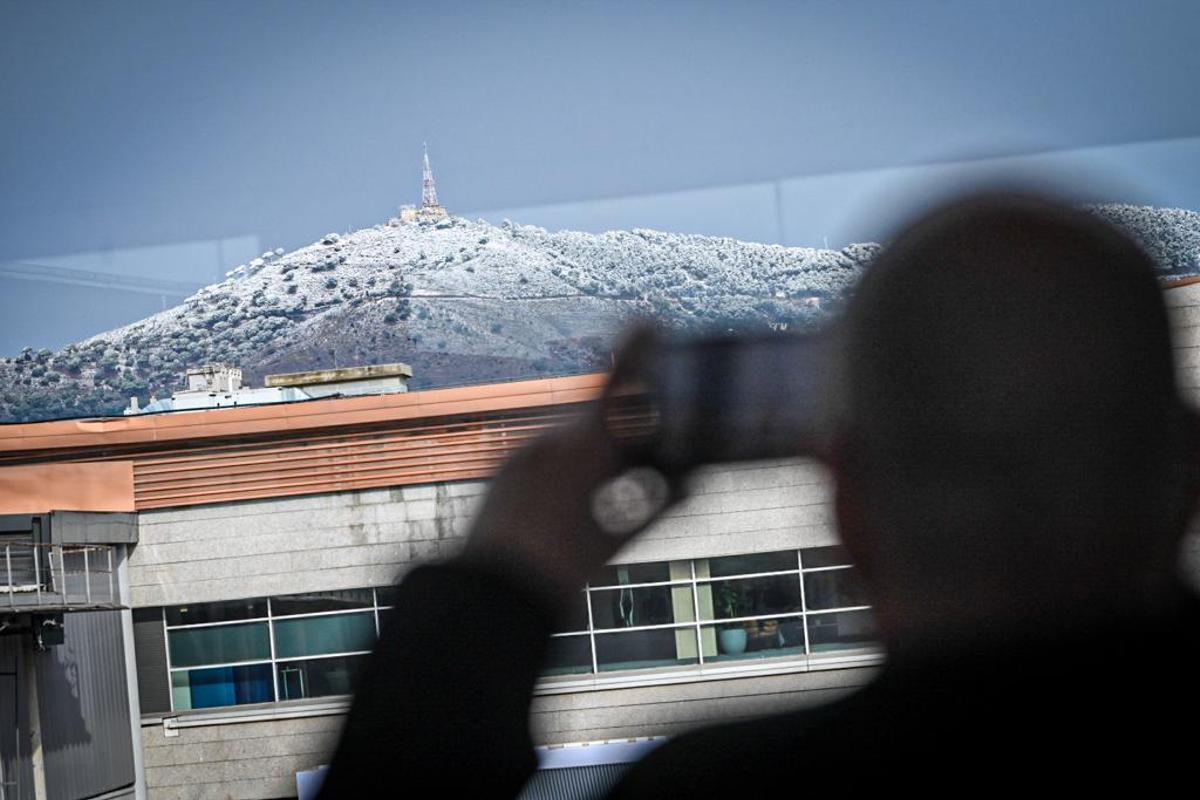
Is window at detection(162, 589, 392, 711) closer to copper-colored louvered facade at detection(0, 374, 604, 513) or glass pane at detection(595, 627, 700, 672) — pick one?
copper-colored louvered facade at detection(0, 374, 604, 513)

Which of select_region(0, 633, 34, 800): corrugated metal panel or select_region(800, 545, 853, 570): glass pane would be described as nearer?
select_region(800, 545, 853, 570): glass pane

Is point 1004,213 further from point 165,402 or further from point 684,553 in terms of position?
point 165,402

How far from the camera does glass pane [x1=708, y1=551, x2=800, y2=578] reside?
7.39ft

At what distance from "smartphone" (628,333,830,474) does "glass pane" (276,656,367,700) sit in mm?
647

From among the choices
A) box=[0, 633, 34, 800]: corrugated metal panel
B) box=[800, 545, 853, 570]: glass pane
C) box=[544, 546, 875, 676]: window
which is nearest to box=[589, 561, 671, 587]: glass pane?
box=[544, 546, 875, 676]: window

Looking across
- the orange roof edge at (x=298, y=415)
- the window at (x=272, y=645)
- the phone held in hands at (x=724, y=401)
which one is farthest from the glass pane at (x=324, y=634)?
the phone held in hands at (x=724, y=401)

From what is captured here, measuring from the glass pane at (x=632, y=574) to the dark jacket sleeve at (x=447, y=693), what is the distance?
0.39 ft

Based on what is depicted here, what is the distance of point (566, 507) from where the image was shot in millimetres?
2248

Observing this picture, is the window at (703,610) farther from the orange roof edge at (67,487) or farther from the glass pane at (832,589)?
the orange roof edge at (67,487)

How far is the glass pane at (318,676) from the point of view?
223 centimetres

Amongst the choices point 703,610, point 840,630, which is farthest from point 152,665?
point 840,630

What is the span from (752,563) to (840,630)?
19 centimetres

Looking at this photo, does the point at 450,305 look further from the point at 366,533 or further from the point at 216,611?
the point at 216,611

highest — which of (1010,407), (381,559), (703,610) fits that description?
(1010,407)
